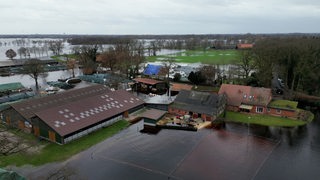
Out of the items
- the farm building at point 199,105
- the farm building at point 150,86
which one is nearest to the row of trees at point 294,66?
the farm building at point 199,105

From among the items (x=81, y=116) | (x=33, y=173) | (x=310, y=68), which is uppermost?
(x=310, y=68)

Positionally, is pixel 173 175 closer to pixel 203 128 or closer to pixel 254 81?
pixel 203 128

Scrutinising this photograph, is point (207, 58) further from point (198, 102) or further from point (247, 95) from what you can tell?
point (198, 102)

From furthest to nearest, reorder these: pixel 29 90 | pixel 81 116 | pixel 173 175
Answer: pixel 29 90 < pixel 81 116 < pixel 173 175

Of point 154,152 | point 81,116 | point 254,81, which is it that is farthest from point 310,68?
point 81,116

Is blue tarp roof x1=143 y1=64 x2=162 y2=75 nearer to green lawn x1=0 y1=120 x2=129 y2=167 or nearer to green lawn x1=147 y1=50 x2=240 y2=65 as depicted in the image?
green lawn x1=147 y1=50 x2=240 y2=65

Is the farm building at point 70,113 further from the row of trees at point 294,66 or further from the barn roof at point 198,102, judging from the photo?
the row of trees at point 294,66

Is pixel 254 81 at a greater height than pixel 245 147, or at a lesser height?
greater
